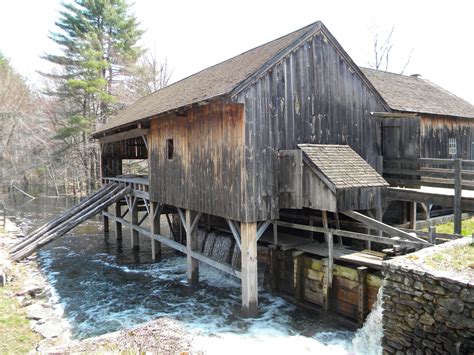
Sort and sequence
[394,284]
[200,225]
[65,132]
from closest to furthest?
[394,284] < [200,225] < [65,132]

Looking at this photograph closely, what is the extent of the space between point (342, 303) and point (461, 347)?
3.41 meters

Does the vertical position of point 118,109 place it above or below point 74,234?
above

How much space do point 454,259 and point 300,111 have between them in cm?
447

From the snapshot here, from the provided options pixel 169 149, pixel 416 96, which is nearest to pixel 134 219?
pixel 169 149

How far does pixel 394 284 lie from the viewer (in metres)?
5.36

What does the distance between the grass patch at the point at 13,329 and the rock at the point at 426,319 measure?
22.1ft

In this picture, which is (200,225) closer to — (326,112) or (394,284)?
(326,112)

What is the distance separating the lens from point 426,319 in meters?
4.96

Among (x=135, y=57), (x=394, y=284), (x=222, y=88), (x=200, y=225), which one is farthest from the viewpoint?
(x=135, y=57)

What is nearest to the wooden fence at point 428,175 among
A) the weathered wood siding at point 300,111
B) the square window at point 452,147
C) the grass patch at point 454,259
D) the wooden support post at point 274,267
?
the weathered wood siding at point 300,111

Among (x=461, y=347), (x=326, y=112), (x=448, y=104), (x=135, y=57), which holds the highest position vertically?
(x=135, y=57)

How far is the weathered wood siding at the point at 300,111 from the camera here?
7.89 m

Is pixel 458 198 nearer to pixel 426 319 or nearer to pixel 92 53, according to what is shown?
pixel 426 319

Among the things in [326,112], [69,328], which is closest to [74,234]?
[69,328]
